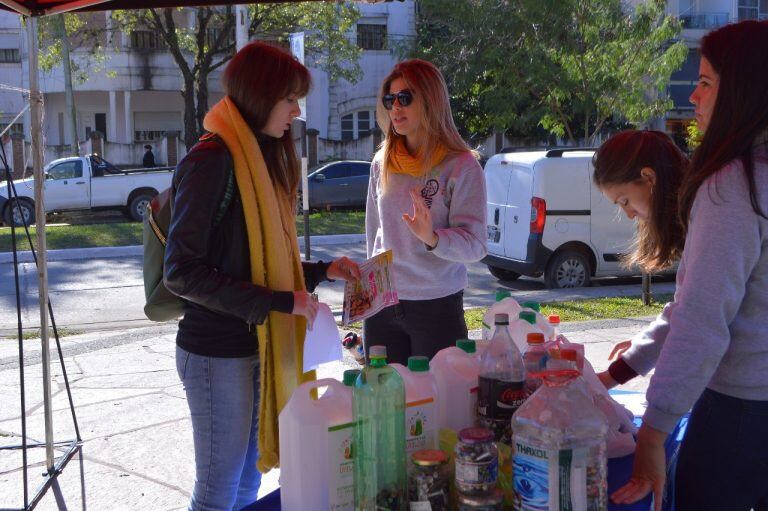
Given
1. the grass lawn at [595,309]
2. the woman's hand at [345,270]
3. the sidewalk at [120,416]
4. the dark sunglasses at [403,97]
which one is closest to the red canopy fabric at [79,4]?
the dark sunglasses at [403,97]

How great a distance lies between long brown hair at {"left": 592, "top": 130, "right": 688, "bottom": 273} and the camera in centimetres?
233

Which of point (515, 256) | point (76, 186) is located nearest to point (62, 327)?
point (515, 256)

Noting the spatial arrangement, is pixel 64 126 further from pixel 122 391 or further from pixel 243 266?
pixel 243 266

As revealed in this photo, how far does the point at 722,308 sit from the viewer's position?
1.88 metres

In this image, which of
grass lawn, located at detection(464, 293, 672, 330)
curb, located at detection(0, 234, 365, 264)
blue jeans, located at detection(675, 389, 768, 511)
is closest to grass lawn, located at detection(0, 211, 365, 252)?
→ curb, located at detection(0, 234, 365, 264)

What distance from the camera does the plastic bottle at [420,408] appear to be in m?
2.09

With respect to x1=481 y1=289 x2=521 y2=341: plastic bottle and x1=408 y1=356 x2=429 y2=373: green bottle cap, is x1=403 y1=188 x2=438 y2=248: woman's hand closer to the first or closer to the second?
x1=481 y1=289 x2=521 y2=341: plastic bottle

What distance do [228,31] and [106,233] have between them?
11.2 metres

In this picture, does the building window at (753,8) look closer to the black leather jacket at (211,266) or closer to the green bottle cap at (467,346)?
the green bottle cap at (467,346)

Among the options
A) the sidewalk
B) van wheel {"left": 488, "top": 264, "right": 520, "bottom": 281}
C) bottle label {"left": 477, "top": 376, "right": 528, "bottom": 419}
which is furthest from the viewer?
van wheel {"left": 488, "top": 264, "right": 520, "bottom": 281}

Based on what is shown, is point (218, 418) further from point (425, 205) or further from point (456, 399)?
point (425, 205)

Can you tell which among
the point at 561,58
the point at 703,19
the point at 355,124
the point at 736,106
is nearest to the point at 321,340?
the point at 736,106

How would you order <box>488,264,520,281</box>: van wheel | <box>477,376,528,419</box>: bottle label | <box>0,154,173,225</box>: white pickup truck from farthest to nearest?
1. <box>0,154,173,225</box>: white pickup truck
2. <box>488,264,520,281</box>: van wheel
3. <box>477,376,528,419</box>: bottle label

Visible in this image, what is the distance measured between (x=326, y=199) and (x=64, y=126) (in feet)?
75.3
